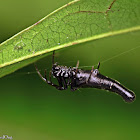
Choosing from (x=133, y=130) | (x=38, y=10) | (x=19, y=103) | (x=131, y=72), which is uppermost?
(x=38, y=10)

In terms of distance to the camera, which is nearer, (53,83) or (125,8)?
(125,8)

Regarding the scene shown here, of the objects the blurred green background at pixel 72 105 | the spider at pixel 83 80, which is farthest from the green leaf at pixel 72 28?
the spider at pixel 83 80

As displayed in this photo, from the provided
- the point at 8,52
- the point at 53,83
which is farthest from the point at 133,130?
the point at 8,52

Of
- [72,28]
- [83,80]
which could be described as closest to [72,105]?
[83,80]

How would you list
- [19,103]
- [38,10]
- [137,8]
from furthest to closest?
1. [19,103]
2. [38,10]
3. [137,8]

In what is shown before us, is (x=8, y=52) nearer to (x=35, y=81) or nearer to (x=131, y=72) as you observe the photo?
(x=35, y=81)

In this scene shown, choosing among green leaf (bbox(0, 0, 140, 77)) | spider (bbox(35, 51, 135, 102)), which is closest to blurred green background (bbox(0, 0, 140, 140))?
spider (bbox(35, 51, 135, 102))

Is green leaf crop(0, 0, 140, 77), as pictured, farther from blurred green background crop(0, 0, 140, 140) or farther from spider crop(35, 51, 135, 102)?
spider crop(35, 51, 135, 102)
